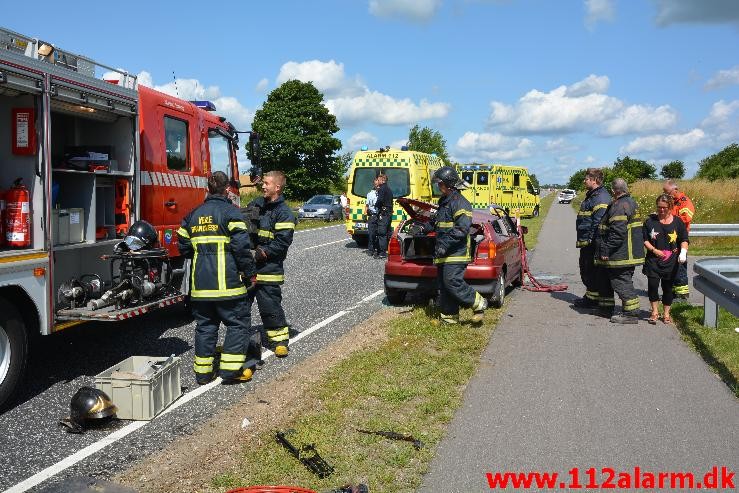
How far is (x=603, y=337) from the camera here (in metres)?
8.24

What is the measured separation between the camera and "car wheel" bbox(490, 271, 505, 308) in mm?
9602

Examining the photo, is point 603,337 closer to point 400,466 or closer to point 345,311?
point 345,311

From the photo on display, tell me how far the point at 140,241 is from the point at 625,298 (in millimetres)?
6163

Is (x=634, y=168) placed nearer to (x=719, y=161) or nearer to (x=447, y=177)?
(x=719, y=161)

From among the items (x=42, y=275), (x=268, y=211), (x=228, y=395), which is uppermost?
(x=268, y=211)

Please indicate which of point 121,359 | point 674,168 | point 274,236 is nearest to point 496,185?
point 274,236

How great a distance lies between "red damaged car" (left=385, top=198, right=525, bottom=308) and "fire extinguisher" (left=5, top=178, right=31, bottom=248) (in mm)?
5175

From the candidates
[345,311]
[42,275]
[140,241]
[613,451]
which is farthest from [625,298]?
[42,275]

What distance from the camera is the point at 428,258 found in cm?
978

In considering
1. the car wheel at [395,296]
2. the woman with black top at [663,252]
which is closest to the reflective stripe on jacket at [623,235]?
the woman with black top at [663,252]

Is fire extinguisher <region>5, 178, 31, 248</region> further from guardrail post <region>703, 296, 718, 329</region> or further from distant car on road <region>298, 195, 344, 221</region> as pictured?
distant car on road <region>298, 195, 344, 221</region>

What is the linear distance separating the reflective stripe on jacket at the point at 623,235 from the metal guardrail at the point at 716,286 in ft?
2.44

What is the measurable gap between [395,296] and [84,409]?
574 cm

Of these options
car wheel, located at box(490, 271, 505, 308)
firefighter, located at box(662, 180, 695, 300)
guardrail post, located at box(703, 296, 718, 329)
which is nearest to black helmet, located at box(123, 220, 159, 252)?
car wheel, located at box(490, 271, 505, 308)
